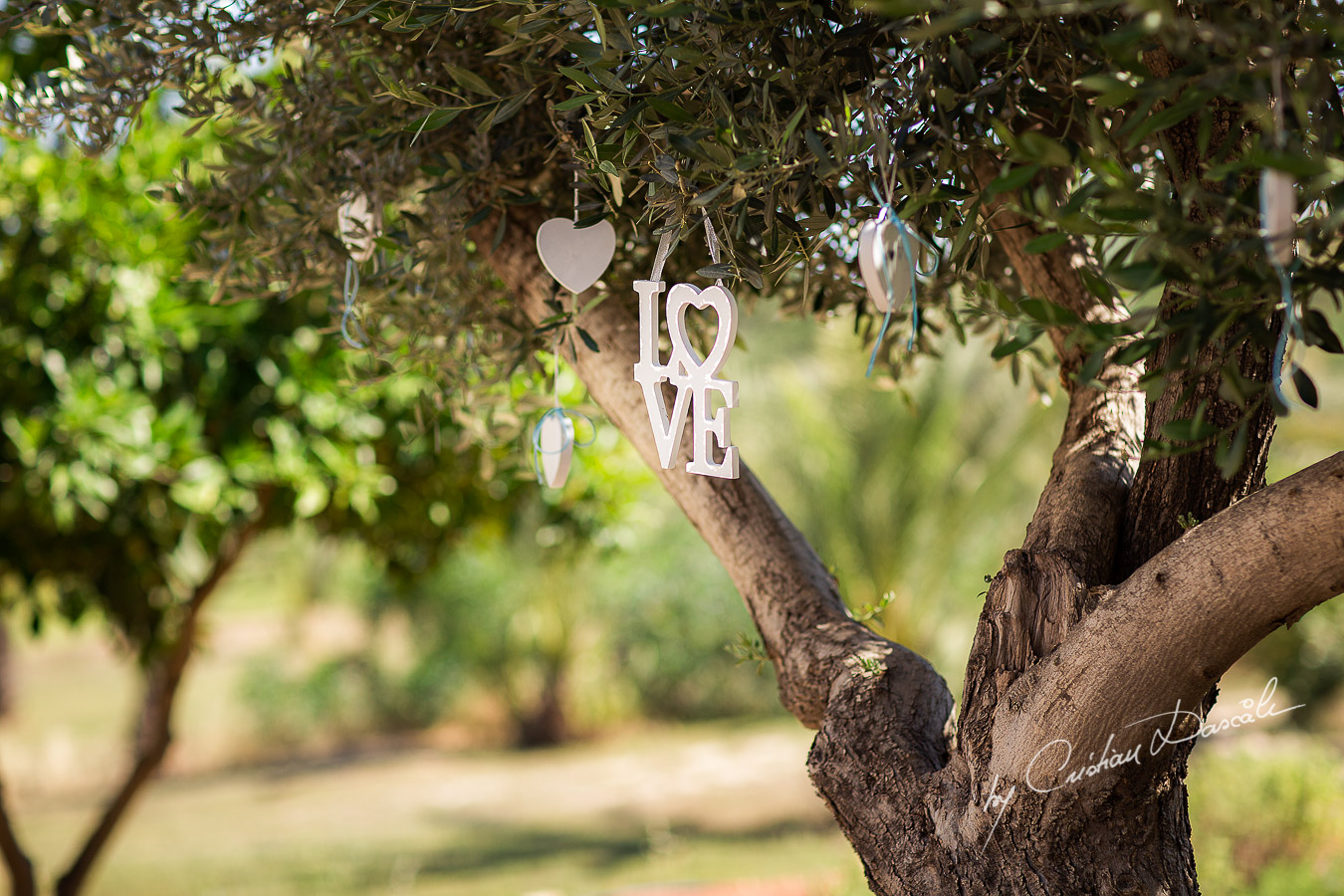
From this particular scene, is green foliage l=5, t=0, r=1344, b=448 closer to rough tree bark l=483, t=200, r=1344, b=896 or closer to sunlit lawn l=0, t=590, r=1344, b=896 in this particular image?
rough tree bark l=483, t=200, r=1344, b=896

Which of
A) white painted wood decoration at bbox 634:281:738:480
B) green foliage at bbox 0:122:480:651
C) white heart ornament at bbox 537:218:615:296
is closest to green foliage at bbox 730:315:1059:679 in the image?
green foliage at bbox 0:122:480:651

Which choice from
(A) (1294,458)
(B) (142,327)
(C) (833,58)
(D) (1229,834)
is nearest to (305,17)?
(C) (833,58)

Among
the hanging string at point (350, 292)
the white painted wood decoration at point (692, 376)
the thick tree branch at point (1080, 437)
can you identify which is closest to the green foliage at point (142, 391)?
the hanging string at point (350, 292)

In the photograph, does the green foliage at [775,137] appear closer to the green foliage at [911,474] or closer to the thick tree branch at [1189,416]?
the thick tree branch at [1189,416]

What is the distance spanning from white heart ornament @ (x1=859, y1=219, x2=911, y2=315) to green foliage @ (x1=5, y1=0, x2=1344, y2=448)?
0.04m

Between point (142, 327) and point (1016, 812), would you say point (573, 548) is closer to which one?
point (142, 327)

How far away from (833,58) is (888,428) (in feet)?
21.7

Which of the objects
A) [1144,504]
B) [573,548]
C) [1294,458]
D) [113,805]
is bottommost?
[113,805]

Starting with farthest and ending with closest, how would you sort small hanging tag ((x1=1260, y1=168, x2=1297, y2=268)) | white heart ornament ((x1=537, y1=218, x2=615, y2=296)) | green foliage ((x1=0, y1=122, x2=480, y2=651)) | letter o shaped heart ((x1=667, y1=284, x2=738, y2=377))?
green foliage ((x1=0, y1=122, x2=480, y2=651)), white heart ornament ((x1=537, y1=218, x2=615, y2=296)), letter o shaped heart ((x1=667, y1=284, x2=738, y2=377)), small hanging tag ((x1=1260, y1=168, x2=1297, y2=268))

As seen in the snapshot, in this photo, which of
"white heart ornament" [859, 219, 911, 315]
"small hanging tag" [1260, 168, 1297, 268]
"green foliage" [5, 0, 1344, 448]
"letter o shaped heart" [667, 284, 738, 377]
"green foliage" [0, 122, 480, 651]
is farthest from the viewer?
"green foliage" [0, 122, 480, 651]

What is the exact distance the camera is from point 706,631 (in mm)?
11523

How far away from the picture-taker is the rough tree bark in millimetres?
1390

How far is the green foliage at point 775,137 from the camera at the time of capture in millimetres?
1077

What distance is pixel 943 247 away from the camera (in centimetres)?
180
